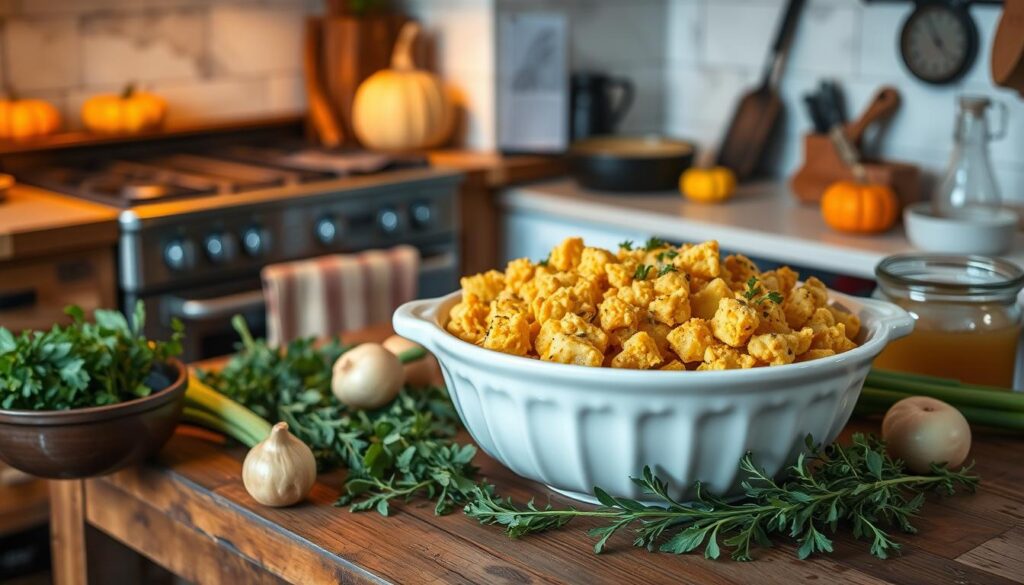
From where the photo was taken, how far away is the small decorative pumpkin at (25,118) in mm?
3074

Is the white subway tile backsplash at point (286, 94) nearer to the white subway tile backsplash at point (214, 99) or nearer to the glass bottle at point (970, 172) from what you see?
the white subway tile backsplash at point (214, 99)

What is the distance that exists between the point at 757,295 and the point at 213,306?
5.72ft

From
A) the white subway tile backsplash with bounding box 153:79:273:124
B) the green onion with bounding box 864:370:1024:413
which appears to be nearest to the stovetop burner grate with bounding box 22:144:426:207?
the white subway tile backsplash with bounding box 153:79:273:124

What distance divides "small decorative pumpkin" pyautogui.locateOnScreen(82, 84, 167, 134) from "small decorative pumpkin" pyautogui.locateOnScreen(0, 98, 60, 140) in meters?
0.09

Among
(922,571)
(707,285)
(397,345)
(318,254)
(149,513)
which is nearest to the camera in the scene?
(922,571)

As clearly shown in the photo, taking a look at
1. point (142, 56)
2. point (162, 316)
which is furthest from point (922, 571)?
point (142, 56)

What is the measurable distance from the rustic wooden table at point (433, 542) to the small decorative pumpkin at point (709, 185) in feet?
5.58

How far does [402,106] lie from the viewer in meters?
3.43

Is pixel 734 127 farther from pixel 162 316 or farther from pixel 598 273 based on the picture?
pixel 598 273

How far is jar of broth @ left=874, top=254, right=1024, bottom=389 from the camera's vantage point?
1.53 meters

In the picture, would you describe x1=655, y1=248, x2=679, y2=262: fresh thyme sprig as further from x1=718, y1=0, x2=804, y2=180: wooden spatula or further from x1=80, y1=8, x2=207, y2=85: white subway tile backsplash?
x1=80, y1=8, x2=207, y2=85: white subway tile backsplash

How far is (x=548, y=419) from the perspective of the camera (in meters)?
1.22

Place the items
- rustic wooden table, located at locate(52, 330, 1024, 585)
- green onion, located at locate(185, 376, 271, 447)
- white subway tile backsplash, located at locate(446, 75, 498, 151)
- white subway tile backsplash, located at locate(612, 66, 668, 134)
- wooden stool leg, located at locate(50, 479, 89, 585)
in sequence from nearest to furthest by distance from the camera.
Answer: rustic wooden table, located at locate(52, 330, 1024, 585) → green onion, located at locate(185, 376, 271, 447) → wooden stool leg, located at locate(50, 479, 89, 585) → white subway tile backsplash, located at locate(446, 75, 498, 151) → white subway tile backsplash, located at locate(612, 66, 668, 134)

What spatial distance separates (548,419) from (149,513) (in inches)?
21.1
